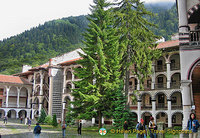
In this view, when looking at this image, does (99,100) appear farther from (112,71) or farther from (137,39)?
(137,39)

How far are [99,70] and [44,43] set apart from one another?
294 ft

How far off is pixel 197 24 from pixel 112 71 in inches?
351

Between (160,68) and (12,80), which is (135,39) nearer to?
(160,68)

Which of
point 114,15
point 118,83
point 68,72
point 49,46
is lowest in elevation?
point 118,83

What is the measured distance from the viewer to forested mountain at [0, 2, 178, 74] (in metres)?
83.0

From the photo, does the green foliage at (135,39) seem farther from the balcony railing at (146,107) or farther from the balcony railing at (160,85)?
the balcony railing at (146,107)

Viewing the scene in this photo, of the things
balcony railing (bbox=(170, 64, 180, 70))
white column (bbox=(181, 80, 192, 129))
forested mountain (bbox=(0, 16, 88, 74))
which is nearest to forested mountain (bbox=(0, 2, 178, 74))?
forested mountain (bbox=(0, 16, 88, 74))

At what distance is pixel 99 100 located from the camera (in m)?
22.4

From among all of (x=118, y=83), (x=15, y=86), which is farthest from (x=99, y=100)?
(x=15, y=86)

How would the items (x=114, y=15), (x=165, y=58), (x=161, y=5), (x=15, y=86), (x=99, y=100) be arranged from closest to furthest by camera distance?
1. (x=99, y=100)
2. (x=114, y=15)
3. (x=165, y=58)
4. (x=15, y=86)
5. (x=161, y=5)

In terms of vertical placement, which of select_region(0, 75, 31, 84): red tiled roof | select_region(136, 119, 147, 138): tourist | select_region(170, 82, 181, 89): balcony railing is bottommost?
select_region(136, 119, 147, 138): tourist

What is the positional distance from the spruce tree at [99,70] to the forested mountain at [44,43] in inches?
2181

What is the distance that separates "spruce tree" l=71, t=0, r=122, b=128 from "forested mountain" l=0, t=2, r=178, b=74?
55.4 metres

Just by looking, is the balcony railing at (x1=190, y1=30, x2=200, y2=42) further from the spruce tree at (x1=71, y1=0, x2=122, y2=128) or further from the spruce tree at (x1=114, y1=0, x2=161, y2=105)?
the spruce tree at (x1=71, y1=0, x2=122, y2=128)
